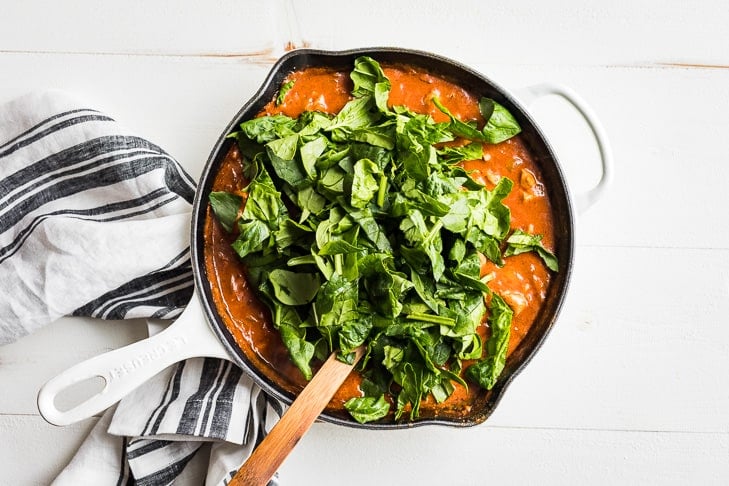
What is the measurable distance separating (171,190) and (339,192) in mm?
466

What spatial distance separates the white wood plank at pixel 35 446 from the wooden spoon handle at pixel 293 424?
580mm

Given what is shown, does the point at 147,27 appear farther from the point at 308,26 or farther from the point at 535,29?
the point at 535,29

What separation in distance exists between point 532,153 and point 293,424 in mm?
779

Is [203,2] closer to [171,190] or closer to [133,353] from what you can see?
[171,190]

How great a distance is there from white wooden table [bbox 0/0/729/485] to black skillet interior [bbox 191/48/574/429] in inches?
9.2

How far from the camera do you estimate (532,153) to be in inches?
60.9

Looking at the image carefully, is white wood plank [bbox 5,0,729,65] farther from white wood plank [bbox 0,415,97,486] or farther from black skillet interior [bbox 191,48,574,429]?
white wood plank [bbox 0,415,97,486]

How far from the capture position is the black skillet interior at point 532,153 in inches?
58.1

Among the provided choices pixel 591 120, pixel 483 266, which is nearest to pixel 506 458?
pixel 483 266

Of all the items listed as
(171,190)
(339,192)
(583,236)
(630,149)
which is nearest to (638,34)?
(630,149)

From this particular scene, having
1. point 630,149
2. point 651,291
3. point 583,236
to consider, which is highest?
point 630,149

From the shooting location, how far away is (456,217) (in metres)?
1.39

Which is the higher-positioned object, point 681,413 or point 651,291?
point 651,291

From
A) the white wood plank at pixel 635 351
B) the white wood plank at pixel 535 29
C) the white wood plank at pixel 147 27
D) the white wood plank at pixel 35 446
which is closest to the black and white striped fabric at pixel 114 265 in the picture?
the white wood plank at pixel 35 446
